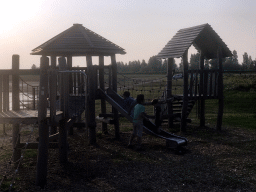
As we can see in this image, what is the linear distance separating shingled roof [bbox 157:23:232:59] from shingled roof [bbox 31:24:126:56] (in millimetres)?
2711

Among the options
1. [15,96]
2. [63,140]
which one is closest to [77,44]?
[15,96]

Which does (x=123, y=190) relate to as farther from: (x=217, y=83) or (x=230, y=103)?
(x=230, y=103)

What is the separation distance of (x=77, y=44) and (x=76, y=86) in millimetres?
1596

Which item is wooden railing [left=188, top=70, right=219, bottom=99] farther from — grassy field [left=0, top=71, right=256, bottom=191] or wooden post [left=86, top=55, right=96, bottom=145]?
wooden post [left=86, top=55, right=96, bottom=145]

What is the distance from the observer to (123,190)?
21.2 ft

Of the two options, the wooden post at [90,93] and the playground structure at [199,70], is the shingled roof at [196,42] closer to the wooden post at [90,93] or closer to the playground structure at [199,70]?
the playground structure at [199,70]

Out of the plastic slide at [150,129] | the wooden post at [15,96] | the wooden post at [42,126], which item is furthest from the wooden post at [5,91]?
the plastic slide at [150,129]

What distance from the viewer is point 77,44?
439 inches

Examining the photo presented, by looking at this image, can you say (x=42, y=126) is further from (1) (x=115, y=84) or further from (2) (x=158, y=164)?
(1) (x=115, y=84)

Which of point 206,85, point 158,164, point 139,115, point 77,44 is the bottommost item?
point 158,164

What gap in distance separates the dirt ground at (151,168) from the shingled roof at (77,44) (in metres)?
3.36

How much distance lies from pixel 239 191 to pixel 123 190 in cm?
241

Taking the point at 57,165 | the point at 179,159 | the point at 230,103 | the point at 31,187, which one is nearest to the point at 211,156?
the point at 179,159

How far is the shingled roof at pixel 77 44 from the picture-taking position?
1098 cm
